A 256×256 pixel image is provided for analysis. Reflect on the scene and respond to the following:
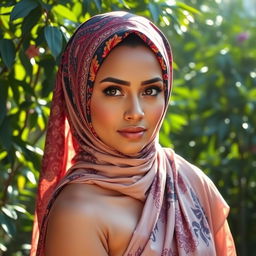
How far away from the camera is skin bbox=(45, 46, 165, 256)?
76.7 inches

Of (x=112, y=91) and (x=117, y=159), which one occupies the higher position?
(x=112, y=91)

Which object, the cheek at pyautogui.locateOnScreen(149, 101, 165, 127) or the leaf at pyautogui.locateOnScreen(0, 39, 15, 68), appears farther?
the leaf at pyautogui.locateOnScreen(0, 39, 15, 68)

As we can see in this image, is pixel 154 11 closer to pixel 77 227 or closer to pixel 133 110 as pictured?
pixel 133 110

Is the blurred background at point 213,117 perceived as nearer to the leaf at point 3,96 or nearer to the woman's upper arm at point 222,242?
the leaf at point 3,96

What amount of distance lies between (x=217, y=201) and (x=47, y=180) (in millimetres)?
528

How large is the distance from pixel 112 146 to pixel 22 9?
51cm

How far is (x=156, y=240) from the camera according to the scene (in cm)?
203

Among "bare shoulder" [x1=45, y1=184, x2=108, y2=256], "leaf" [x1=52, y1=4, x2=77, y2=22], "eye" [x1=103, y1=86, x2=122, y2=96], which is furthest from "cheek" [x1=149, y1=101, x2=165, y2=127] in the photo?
"leaf" [x1=52, y1=4, x2=77, y2=22]

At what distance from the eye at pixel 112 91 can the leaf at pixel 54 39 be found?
26 centimetres

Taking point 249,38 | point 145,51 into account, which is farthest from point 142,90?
point 249,38

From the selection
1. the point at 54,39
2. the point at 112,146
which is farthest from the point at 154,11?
the point at 112,146

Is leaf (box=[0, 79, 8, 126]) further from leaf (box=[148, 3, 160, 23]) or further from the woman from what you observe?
leaf (box=[148, 3, 160, 23])

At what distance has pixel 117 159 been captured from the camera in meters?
2.05

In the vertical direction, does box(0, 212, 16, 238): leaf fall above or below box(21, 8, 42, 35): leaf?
below
